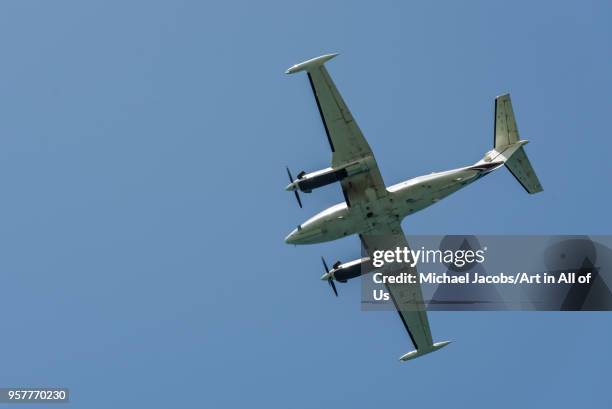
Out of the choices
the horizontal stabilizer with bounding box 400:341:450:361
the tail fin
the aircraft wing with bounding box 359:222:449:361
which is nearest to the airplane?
the tail fin

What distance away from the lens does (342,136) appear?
68.6 metres

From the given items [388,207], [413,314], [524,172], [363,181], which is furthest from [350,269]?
[524,172]

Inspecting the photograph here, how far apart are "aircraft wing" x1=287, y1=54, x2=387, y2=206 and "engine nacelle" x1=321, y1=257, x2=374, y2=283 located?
6.87 m

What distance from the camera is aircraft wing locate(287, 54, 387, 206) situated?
217ft

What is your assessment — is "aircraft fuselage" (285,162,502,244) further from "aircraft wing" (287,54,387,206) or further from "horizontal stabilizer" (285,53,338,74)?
"horizontal stabilizer" (285,53,338,74)

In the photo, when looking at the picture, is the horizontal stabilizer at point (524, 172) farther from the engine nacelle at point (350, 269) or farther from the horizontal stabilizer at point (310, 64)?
the horizontal stabilizer at point (310, 64)

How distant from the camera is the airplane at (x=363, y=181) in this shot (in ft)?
222

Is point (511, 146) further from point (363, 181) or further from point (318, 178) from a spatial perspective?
point (318, 178)

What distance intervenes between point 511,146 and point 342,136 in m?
13.7

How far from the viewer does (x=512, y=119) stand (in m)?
72.5

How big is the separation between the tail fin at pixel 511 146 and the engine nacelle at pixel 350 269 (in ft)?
44.6

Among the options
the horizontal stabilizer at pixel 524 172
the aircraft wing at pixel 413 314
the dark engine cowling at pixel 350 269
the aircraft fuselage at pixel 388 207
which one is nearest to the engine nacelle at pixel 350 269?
the dark engine cowling at pixel 350 269

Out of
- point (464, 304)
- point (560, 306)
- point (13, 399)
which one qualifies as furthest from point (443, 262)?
point (13, 399)

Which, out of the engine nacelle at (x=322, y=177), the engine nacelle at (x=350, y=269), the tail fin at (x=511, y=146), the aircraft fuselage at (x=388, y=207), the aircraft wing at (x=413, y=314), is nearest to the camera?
the engine nacelle at (x=322, y=177)
